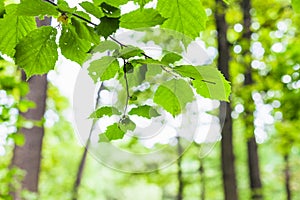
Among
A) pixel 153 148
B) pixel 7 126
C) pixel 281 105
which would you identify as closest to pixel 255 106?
pixel 281 105

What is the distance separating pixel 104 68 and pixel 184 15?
0.11 meters

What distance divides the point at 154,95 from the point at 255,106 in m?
3.83

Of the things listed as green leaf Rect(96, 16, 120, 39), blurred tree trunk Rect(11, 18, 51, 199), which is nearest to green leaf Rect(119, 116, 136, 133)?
green leaf Rect(96, 16, 120, 39)

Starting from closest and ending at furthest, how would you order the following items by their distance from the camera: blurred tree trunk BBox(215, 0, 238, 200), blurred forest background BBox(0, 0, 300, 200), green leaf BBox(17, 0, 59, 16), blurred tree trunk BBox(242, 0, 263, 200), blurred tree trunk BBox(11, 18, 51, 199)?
1. green leaf BBox(17, 0, 59, 16)
2. blurred forest background BBox(0, 0, 300, 200)
3. blurred tree trunk BBox(11, 18, 51, 199)
4. blurred tree trunk BBox(215, 0, 238, 200)
5. blurred tree trunk BBox(242, 0, 263, 200)

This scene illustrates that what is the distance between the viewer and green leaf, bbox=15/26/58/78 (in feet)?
1.53

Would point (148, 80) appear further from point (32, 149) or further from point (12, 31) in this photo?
point (32, 149)

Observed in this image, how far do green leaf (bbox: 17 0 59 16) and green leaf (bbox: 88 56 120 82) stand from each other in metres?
0.07

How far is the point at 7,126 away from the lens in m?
1.52

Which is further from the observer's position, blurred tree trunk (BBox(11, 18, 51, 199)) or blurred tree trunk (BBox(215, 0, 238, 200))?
blurred tree trunk (BBox(215, 0, 238, 200))

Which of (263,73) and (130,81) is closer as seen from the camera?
(130,81)

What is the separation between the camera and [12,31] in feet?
1.68

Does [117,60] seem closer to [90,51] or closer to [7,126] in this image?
[90,51]

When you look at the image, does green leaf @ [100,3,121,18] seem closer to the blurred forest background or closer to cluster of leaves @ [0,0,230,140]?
cluster of leaves @ [0,0,230,140]

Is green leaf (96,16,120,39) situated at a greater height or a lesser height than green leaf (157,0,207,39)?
lesser
